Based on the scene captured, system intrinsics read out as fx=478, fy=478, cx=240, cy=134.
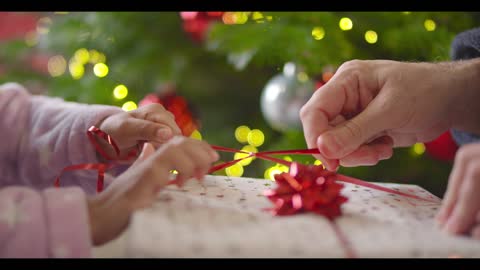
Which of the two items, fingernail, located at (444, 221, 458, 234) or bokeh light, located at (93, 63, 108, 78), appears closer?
fingernail, located at (444, 221, 458, 234)

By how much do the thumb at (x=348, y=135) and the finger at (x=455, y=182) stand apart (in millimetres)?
154

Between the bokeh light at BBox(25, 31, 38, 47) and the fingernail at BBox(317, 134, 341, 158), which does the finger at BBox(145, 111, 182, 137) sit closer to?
the fingernail at BBox(317, 134, 341, 158)

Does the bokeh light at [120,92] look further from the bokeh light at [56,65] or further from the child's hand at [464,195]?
the child's hand at [464,195]

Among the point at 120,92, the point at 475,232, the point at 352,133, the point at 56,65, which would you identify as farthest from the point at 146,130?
the point at 56,65

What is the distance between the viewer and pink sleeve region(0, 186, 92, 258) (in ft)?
1.20

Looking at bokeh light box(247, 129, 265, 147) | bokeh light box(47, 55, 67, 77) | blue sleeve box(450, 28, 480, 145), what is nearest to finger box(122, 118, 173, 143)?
blue sleeve box(450, 28, 480, 145)

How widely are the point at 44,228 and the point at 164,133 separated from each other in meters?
0.17

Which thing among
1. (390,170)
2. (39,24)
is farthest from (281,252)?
(39,24)

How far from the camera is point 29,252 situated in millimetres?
369

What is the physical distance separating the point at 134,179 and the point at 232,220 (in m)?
0.09

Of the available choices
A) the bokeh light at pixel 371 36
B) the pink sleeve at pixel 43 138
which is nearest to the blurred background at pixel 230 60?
the bokeh light at pixel 371 36

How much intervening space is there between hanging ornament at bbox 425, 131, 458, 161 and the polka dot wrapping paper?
2.16 feet

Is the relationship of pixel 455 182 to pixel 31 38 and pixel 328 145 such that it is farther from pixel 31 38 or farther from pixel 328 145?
pixel 31 38

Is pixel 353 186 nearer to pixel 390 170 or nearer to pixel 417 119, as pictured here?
pixel 417 119
